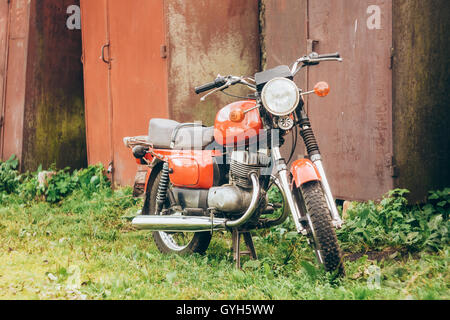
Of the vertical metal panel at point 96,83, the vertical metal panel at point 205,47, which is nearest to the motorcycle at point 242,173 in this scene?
the vertical metal panel at point 205,47

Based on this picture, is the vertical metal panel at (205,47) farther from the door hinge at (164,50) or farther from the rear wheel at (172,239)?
the rear wheel at (172,239)

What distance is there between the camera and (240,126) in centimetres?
361

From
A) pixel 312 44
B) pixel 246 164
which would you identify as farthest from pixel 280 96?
pixel 312 44

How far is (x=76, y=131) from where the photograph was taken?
8.24 meters

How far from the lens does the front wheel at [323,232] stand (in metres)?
3.15

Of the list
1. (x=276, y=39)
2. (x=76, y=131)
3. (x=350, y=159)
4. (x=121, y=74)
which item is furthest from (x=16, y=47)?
(x=350, y=159)

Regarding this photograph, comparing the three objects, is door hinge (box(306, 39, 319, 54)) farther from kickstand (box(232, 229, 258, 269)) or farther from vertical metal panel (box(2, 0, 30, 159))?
vertical metal panel (box(2, 0, 30, 159))

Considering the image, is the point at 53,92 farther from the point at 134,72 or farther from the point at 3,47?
the point at 134,72

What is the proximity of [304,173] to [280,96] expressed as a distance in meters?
0.47

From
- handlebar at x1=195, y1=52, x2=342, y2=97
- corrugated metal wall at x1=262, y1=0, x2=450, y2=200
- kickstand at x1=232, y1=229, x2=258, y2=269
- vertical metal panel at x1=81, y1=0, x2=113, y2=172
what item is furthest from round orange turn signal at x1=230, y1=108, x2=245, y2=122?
vertical metal panel at x1=81, y1=0, x2=113, y2=172

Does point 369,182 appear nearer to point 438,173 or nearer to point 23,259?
point 438,173

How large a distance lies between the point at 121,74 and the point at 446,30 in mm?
3658

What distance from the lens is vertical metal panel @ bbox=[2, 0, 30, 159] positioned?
786 centimetres

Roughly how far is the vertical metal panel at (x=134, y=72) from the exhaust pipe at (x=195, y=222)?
6.96ft
